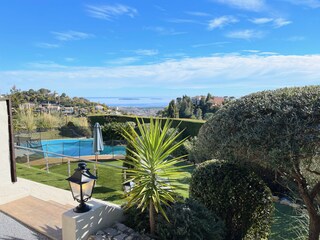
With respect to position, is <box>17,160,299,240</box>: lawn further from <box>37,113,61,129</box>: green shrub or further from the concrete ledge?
<box>37,113,61,129</box>: green shrub

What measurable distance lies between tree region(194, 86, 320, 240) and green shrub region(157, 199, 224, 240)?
86 cm

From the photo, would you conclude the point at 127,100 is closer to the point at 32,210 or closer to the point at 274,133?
the point at 32,210

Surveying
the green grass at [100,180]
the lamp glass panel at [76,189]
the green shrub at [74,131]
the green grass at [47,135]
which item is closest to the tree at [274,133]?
the lamp glass panel at [76,189]

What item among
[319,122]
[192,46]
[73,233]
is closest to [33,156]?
[73,233]

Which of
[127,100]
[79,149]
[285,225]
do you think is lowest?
[285,225]

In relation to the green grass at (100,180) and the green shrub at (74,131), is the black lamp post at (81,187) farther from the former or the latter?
the green shrub at (74,131)

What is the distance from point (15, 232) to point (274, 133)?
382cm

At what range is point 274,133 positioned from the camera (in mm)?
2770

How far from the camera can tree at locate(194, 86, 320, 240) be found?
266 centimetres

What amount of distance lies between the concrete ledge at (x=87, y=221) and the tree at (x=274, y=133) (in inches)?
65.8

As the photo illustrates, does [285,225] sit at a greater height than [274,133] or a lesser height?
lesser

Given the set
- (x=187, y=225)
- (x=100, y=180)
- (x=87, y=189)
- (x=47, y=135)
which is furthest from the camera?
(x=47, y=135)

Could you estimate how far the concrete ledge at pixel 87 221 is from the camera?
286 centimetres

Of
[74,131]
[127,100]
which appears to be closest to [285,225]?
[74,131]
